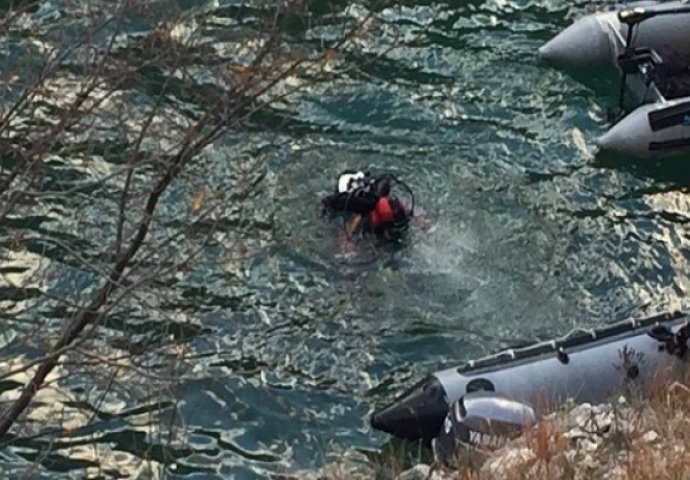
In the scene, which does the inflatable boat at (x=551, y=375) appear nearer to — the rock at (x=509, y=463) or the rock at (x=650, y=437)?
the rock at (x=509, y=463)

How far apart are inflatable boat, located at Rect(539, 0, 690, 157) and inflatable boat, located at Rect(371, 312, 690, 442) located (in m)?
2.89

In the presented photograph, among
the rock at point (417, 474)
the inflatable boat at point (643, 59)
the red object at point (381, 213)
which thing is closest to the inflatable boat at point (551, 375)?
the rock at point (417, 474)

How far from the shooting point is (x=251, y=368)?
9156 millimetres

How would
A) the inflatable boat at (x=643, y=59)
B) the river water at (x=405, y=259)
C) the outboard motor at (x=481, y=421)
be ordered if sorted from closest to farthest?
the outboard motor at (x=481, y=421), the river water at (x=405, y=259), the inflatable boat at (x=643, y=59)

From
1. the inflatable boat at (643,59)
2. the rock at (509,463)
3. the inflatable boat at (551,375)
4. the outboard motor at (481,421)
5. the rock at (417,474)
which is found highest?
the inflatable boat at (643,59)

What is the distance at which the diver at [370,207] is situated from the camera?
9.80 meters

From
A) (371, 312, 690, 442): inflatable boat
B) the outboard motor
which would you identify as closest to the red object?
(371, 312, 690, 442): inflatable boat

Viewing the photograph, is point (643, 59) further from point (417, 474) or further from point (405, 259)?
point (417, 474)

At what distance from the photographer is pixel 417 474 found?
7.51m

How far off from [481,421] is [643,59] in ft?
16.1

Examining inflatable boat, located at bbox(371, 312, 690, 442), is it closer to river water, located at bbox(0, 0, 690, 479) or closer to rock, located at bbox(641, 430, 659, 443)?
river water, located at bbox(0, 0, 690, 479)

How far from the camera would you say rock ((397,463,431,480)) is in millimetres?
7438

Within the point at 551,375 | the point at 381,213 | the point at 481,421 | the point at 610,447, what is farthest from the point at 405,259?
the point at 610,447

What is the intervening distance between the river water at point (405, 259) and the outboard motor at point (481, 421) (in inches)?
29.8
